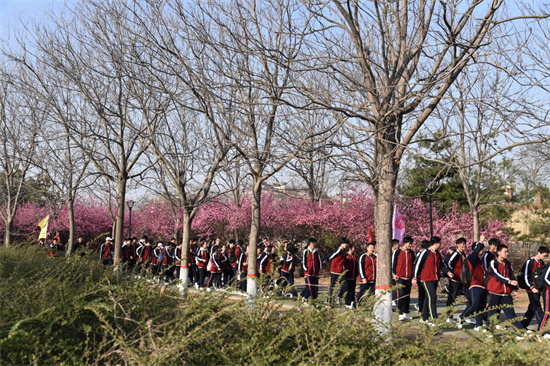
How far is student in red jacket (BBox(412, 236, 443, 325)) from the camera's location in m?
10.1

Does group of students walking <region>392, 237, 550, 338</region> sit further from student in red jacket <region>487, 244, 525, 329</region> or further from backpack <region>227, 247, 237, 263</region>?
backpack <region>227, 247, 237, 263</region>

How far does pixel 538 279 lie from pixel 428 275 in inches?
79.4

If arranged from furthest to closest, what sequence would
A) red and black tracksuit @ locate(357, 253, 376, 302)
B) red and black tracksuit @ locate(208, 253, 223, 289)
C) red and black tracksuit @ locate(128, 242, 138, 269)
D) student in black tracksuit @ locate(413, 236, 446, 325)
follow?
red and black tracksuit @ locate(128, 242, 138, 269) < red and black tracksuit @ locate(208, 253, 223, 289) < red and black tracksuit @ locate(357, 253, 376, 302) < student in black tracksuit @ locate(413, 236, 446, 325)

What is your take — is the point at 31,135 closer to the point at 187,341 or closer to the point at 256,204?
the point at 256,204

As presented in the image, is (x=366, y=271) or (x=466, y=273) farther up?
(x=466, y=273)

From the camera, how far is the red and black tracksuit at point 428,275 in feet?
33.0

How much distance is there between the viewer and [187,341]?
12.6 ft

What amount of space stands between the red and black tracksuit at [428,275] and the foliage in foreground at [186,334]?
17.4 feet

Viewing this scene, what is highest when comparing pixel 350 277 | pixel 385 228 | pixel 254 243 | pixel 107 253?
pixel 385 228

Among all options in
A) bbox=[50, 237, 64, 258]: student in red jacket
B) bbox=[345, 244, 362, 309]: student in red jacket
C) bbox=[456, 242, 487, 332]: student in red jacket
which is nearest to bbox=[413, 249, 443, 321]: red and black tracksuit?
bbox=[456, 242, 487, 332]: student in red jacket

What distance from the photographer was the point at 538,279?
8.80m

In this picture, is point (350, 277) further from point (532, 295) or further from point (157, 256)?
point (157, 256)

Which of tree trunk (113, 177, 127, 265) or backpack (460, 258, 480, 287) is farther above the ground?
tree trunk (113, 177, 127, 265)

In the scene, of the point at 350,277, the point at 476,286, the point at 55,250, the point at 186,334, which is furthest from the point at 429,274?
the point at 55,250
